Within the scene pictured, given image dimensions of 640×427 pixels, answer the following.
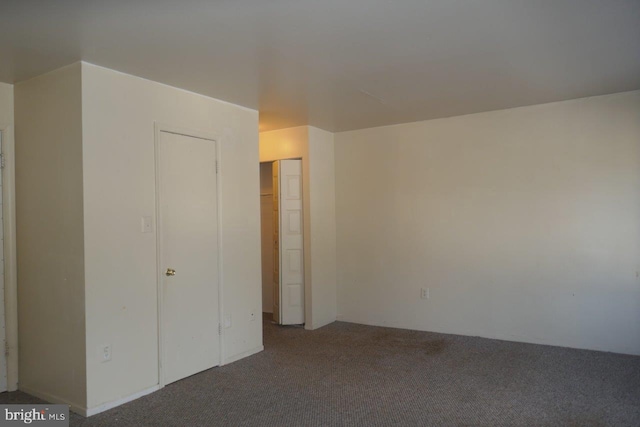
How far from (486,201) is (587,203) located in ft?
3.00

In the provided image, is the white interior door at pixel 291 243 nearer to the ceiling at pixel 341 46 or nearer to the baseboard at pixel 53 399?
the ceiling at pixel 341 46

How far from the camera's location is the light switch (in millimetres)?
3430

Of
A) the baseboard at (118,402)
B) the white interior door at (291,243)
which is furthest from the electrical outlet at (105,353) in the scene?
the white interior door at (291,243)

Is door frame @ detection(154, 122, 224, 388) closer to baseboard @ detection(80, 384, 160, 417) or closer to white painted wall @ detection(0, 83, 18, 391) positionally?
baseboard @ detection(80, 384, 160, 417)

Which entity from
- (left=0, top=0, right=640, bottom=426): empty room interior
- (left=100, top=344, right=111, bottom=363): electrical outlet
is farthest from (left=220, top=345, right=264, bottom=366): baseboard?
(left=100, top=344, right=111, bottom=363): electrical outlet

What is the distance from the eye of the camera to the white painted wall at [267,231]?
6391mm

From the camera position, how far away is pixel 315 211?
18.0ft

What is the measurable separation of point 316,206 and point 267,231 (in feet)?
4.03

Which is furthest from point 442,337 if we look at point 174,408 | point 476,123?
point 174,408

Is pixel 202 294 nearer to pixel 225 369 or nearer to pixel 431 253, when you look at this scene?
pixel 225 369

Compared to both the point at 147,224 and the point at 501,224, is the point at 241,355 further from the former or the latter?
the point at 501,224

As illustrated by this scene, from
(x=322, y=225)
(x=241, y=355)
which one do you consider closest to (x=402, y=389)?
(x=241, y=355)

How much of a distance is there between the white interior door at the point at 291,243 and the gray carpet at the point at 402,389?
2.72 feet

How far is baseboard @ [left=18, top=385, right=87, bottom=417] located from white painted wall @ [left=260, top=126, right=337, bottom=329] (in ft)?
8.82
